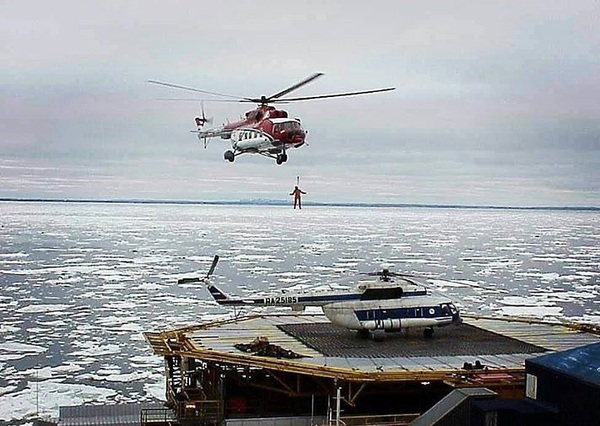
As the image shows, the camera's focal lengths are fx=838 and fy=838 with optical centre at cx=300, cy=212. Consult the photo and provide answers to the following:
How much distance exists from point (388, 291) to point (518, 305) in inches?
1169

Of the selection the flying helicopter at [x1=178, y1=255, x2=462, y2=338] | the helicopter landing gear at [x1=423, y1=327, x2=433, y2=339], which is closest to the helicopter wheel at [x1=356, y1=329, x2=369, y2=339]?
the flying helicopter at [x1=178, y1=255, x2=462, y2=338]

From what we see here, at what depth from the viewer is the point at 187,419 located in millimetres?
26828

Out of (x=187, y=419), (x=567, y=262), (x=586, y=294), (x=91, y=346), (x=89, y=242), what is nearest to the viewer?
(x=187, y=419)

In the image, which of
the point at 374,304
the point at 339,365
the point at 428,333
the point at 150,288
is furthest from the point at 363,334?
the point at 150,288

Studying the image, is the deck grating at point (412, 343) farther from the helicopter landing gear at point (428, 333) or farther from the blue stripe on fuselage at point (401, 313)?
the blue stripe on fuselage at point (401, 313)

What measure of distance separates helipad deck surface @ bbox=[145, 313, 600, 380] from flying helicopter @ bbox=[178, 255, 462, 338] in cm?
65

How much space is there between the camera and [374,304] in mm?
30953

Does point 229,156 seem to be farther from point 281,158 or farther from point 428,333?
point 428,333

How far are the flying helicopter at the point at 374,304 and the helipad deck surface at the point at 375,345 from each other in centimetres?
65

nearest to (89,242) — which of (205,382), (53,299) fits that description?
(53,299)

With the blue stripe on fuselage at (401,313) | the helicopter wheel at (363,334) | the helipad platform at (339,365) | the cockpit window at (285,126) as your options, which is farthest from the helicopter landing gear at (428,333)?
the cockpit window at (285,126)

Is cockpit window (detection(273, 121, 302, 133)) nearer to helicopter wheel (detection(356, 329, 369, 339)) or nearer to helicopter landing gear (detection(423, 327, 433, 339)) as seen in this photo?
helicopter wheel (detection(356, 329, 369, 339))

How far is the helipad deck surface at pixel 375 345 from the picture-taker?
25734 mm

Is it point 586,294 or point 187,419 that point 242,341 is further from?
point 586,294
